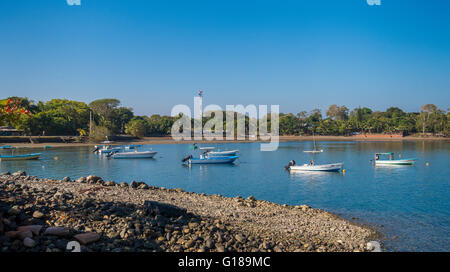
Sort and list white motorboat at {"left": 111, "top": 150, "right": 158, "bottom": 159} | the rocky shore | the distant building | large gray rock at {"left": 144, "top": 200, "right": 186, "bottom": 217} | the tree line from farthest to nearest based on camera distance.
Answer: the tree line < the distant building < white motorboat at {"left": 111, "top": 150, "right": 158, "bottom": 159} < large gray rock at {"left": 144, "top": 200, "right": 186, "bottom": 217} < the rocky shore

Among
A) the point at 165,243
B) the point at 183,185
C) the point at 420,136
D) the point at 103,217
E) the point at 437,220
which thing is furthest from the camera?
the point at 420,136

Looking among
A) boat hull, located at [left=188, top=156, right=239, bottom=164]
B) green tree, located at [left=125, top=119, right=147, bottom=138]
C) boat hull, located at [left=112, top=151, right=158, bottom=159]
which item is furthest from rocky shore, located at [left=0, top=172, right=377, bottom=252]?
green tree, located at [left=125, top=119, right=147, bottom=138]

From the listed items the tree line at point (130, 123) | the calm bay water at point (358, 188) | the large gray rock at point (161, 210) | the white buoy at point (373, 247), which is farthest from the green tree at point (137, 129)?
the white buoy at point (373, 247)

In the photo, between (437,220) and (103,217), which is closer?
(103,217)

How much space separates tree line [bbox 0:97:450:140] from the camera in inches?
3497

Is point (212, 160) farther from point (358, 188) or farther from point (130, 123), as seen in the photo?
point (130, 123)

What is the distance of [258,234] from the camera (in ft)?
38.0

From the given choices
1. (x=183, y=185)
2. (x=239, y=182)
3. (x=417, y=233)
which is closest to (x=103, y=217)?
(x=417, y=233)

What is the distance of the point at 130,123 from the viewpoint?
364 ft

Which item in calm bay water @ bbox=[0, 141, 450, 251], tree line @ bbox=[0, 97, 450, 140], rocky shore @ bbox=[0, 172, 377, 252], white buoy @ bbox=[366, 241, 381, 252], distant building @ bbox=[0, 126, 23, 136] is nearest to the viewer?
rocky shore @ bbox=[0, 172, 377, 252]

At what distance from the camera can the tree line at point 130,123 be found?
291ft

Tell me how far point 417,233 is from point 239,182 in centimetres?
1777

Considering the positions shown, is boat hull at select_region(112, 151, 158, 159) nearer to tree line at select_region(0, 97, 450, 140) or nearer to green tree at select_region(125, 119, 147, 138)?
tree line at select_region(0, 97, 450, 140)
